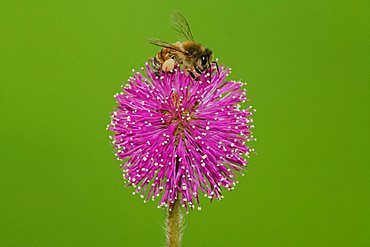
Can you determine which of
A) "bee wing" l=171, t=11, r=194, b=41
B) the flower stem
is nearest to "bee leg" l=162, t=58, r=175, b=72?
"bee wing" l=171, t=11, r=194, b=41

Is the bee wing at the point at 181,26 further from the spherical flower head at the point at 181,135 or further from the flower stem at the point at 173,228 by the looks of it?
the flower stem at the point at 173,228

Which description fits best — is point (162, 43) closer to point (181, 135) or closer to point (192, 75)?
point (192, 75)

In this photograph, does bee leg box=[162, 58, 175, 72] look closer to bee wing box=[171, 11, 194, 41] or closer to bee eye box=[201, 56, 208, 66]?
bee eye box=[201, 56, 208, 66]

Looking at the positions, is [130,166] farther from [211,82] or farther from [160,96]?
[211,82]

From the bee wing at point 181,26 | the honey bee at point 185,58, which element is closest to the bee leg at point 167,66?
the honey bee at point 185,58


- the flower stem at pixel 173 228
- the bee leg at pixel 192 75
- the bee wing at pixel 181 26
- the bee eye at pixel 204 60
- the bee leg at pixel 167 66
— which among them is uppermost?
the bee wing at pixel 181 26
